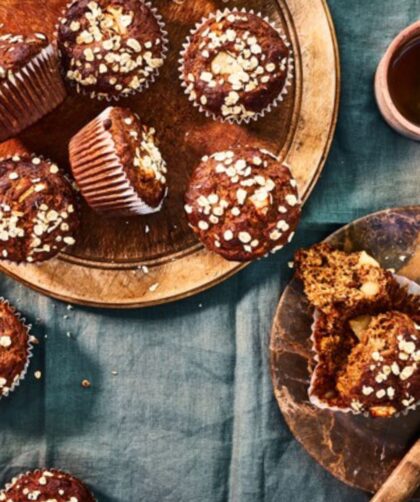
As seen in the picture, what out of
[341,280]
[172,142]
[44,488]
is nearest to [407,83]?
[341,280]

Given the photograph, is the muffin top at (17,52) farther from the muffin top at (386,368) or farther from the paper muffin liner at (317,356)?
the muffin top at (386,368)

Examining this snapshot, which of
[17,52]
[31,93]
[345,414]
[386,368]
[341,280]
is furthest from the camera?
[345,414]

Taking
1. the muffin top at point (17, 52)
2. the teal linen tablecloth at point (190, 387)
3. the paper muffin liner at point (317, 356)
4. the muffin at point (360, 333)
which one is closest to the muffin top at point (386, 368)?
the muffin at point (360, 333)

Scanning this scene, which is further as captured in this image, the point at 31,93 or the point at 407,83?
the point at 407,83

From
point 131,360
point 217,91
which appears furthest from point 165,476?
point 217,91

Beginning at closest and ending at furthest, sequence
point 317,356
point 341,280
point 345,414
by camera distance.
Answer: point 341,280
point 317,356
point 345,414

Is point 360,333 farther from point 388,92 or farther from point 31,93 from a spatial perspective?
point 31,93
